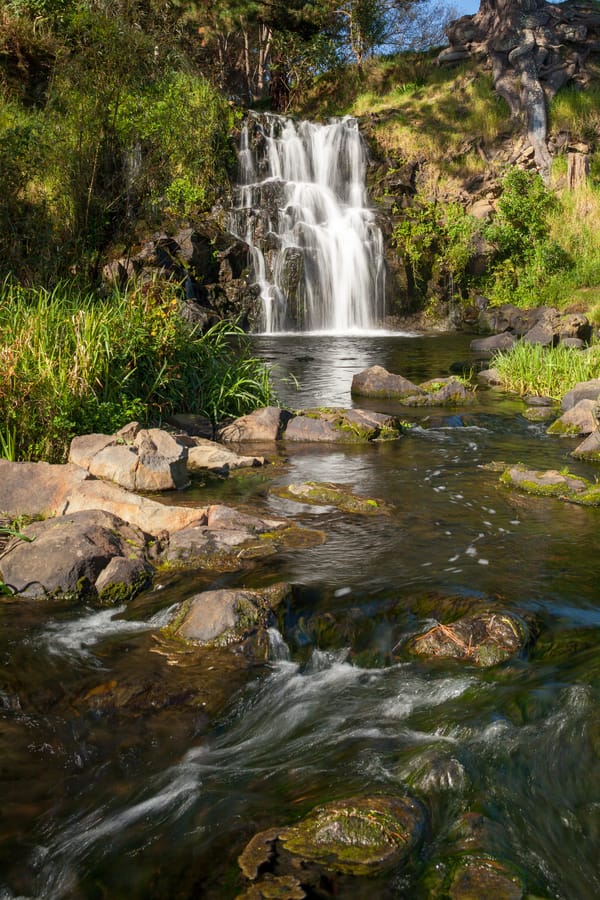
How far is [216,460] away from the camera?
7.78m

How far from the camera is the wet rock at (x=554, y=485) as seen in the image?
6.93m

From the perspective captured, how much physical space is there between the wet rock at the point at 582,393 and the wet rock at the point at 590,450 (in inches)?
70.3

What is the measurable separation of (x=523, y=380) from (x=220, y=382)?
16.6ft

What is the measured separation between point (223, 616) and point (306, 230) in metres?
18.9

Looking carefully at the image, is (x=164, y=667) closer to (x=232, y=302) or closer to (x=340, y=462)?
(x=340, y=462)

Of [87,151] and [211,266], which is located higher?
[87,151]

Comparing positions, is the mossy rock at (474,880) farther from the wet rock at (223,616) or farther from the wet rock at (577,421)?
the wet rock at (577,421)

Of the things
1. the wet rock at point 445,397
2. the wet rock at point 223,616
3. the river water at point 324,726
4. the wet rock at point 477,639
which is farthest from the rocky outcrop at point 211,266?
the wet rock at point 477,639

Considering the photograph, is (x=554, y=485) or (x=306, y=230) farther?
(x=306, y=230)

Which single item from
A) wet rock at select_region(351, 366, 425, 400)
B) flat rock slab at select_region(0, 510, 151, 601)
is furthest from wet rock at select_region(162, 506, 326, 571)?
wet rock at select_region(351, 366, 425, 400)

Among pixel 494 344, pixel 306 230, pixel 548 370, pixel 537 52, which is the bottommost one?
pixel 548 370

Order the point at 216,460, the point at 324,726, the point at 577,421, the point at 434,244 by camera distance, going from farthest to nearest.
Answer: the point at 434,244
the point at 577,421
the point at 216,460
the point at 324,726

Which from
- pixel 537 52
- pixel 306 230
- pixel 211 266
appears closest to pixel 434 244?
pixel 306 230

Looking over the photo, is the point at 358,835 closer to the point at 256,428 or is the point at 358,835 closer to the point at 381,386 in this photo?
the point at 256,428
